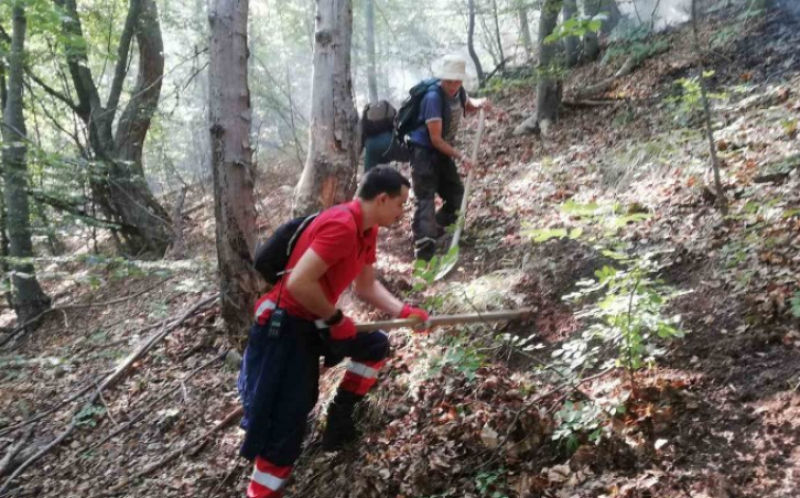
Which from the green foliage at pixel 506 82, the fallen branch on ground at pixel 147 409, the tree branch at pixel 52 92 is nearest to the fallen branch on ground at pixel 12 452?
the fallen branch on ground at pixel 147 409

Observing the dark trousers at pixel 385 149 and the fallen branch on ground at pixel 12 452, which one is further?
the dark trousers at pixel 385 149

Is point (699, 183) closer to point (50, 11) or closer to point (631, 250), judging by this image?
point (631, 250)

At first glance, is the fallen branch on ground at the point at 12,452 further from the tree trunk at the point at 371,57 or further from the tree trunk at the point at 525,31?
the tree trunk at the point at 371,57

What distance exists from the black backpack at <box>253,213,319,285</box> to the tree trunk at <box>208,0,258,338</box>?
227 cm

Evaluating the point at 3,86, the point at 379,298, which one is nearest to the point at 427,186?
the point at 379,298

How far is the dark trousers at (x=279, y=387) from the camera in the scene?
3547 mm

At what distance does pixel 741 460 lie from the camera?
9.56 ft

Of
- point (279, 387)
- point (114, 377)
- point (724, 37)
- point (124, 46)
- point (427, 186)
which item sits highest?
point (124, 46)

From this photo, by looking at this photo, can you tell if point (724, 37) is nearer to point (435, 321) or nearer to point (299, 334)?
point (435, 321)

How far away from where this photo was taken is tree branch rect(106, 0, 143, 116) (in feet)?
35.7

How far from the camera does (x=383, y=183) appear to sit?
3420mm

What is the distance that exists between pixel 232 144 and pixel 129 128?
24.7ft

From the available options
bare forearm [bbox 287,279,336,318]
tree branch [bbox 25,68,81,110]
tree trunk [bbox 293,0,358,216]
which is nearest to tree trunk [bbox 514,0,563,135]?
tree trunk [bbox 293,0,358,216]

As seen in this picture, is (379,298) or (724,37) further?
(724,37)
